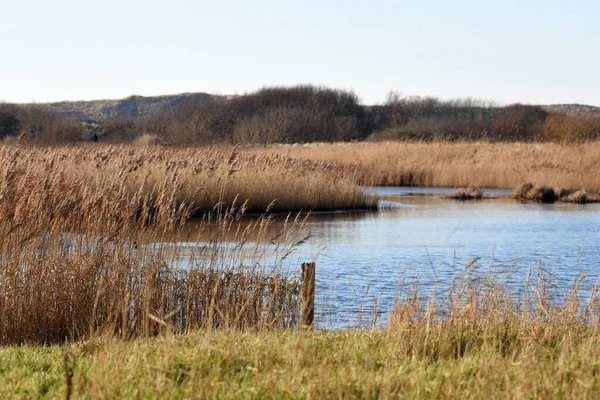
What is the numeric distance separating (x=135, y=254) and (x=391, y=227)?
10258mm

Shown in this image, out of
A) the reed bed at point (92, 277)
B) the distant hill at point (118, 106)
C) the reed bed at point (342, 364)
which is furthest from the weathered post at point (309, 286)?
the distant hill at point (118, 106)

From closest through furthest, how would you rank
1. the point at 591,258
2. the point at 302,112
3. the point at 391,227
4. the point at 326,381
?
the point at 326,381 → the point at 591,258 → the point at 391,227 → the point at 302,112

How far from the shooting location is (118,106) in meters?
112

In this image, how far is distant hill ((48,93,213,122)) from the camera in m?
107

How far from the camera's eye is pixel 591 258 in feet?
42.9

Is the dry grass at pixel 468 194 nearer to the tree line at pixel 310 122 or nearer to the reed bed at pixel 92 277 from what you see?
the tree line at pixel 310 122

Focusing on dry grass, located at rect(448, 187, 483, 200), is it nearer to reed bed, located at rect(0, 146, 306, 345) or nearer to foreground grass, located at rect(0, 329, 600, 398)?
reed bed, located at rect(0, 146, 306, 345)

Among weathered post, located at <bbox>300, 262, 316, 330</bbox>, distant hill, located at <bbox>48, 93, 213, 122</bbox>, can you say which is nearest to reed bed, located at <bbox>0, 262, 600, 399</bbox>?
weathered post, located at <bbox>300, 262, 316, 330</bbox>

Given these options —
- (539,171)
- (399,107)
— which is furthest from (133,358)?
(399,107)

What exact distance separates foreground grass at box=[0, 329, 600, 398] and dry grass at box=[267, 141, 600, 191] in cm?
2143

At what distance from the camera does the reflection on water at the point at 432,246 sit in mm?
10141

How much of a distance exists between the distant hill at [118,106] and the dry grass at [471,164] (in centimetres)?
7480

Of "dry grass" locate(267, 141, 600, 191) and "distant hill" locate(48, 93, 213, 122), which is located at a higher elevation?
"distant hill" locate(48, 93, 213, 122)

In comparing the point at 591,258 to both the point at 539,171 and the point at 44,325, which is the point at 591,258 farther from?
A: the point at 539,171
